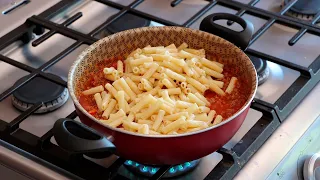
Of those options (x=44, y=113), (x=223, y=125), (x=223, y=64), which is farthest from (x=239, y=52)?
(x=44, y=113)

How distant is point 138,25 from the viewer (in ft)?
3.24

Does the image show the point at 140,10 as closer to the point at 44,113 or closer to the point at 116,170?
the point at 44,113

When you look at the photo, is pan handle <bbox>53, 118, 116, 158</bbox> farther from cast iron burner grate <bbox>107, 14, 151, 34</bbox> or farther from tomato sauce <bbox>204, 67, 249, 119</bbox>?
cast iron burner grate <bbox>107, 14, 151, 34</bbox>

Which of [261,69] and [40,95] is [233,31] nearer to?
[261,69]

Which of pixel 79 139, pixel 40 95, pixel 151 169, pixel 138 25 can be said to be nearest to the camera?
pixel 79 139

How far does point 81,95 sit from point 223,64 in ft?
0.63

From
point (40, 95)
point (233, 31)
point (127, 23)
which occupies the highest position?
point (233, 31)

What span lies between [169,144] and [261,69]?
29cm

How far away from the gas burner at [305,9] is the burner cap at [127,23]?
0.24m

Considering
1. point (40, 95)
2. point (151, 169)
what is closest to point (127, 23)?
point (40, 95)

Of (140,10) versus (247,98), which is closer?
(247,98)

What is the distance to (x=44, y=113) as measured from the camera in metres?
0.84

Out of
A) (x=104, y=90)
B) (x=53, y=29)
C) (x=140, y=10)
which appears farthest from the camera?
(x=140, y=10)

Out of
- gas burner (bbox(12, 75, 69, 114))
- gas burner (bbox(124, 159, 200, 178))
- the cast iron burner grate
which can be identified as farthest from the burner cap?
gas burner (bbox(124, 159, 200, 178))
